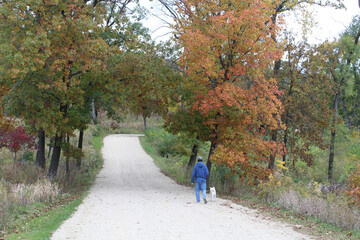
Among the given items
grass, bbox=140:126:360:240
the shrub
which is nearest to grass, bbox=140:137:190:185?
grass, bbox=140:126:360:240

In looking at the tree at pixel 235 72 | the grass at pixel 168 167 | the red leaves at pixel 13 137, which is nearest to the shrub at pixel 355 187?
the tree at pixel 235 72

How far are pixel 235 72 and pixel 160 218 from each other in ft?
21.7

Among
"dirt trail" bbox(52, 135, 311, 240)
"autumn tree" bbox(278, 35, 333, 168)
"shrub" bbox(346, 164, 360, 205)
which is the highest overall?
"autumn tree" bbox(278, 35, 333, 168)

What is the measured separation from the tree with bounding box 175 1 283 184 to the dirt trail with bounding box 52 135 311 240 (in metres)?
2.53

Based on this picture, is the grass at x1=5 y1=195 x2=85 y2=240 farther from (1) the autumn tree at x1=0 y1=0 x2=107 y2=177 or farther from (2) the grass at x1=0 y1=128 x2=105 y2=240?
(1) the autumn tree at x1=0 y1=0 x2=107 y2=177

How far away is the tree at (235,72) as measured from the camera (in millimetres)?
12859

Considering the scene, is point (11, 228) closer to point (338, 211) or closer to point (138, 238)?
point (138, 238)

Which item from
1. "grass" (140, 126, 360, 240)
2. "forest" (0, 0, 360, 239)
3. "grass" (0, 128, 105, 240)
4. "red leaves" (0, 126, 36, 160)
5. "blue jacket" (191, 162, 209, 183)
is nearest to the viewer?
"grass" (0, 128, 105, 240)

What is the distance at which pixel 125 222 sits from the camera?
345 inches

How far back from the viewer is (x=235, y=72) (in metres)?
13.4

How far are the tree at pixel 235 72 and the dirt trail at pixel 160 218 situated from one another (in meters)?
2.53

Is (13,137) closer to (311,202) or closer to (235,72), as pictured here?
(235,72)

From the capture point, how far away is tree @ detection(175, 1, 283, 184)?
12859mm

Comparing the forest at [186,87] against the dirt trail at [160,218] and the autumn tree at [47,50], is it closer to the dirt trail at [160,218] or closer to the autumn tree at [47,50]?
the autumn tree at [47,50]
